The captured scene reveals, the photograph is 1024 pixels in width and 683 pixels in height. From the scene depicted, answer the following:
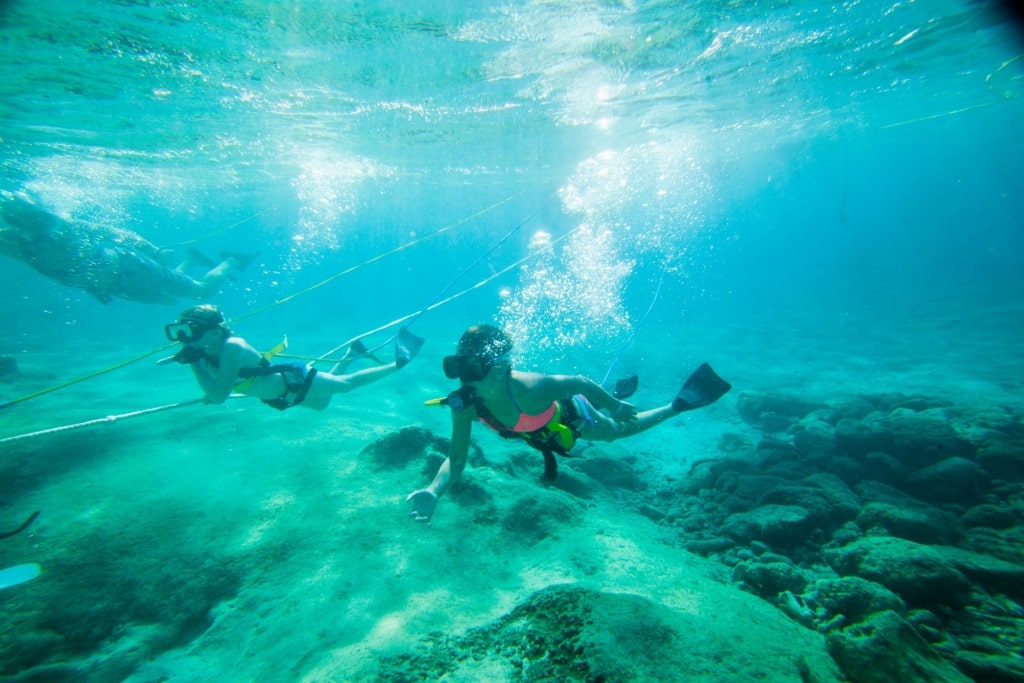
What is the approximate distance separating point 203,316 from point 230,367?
744 mm

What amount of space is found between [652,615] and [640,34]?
1354 cm

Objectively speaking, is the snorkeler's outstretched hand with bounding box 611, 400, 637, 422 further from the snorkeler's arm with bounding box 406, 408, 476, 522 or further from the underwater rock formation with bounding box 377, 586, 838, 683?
the underwater rock formation with bounding box 377, 586, 838, 683

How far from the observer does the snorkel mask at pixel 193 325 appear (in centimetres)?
523

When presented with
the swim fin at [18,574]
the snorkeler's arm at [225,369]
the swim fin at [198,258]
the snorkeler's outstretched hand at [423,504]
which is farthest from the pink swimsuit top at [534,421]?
the swim fin at [198,258]

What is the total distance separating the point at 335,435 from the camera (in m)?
7.94

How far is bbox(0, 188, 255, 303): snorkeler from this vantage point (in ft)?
34.0

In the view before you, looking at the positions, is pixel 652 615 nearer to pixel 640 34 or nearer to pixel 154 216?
pixel 640 34

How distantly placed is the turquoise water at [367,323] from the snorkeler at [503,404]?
1.01 metres

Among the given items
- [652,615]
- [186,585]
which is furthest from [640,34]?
[186,585]

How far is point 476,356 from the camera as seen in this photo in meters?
3.66

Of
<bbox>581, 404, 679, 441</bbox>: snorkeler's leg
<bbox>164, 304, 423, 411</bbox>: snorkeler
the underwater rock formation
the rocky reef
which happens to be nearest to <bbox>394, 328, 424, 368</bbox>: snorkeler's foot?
<bbox>164, 304, 423, 411</bbox>: snorkeler

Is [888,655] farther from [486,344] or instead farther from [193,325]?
[193,325]

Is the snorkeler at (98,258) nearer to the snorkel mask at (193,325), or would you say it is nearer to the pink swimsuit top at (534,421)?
the snorkel mask at (193,325)

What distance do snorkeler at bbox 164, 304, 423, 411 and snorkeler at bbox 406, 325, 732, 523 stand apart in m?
3.46
